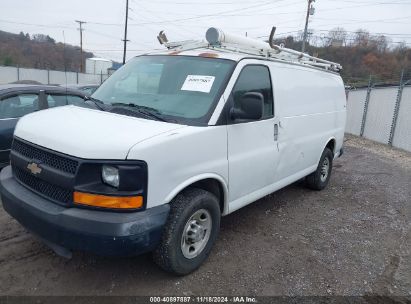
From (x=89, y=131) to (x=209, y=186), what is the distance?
4.33 feet

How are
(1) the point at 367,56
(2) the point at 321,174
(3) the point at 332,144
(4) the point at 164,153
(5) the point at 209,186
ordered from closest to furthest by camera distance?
(4) the point at 164,153
(5) the point at 209,186
(2) the point at 321,174
(3) the point at 332,144
(1) the point at 367,56

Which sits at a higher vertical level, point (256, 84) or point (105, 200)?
point (256, 84)

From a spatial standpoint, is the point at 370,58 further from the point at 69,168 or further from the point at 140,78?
the point at 69,168

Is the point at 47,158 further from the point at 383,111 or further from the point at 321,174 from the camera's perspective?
the point at 383,111

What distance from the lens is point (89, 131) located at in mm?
3018

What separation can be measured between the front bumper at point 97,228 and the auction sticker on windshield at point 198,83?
1287mm

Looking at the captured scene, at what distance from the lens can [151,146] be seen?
286cm

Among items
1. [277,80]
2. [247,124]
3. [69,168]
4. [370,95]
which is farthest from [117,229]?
[370,95]

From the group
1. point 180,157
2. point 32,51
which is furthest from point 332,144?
point 32,51

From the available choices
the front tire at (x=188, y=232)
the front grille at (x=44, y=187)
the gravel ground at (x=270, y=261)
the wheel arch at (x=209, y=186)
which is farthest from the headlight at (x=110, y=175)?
the gravel ground at (x=270, y=261)

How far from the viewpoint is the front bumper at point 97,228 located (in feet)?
9.05

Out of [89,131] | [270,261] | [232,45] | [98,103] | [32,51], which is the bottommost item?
[270,261]

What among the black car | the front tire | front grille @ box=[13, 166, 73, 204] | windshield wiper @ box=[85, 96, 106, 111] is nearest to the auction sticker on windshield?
windshield wiper @ box=[85, 96, 106, 111]

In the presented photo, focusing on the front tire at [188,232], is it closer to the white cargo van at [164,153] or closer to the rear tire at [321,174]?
the white cargo van at [164,153]
